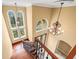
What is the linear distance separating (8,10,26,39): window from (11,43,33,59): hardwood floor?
243 millimetres

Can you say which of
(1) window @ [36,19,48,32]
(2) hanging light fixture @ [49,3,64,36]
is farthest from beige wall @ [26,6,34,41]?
(2) hanging light fixture @ [49,3,64,36]

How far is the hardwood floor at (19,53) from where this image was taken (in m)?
2.72

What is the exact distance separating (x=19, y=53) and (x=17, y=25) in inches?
29.7

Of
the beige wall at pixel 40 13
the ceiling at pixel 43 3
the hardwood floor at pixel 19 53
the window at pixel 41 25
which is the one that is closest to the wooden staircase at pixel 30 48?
the hardwood floor at pixel 19 53

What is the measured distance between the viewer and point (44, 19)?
11.6 feet

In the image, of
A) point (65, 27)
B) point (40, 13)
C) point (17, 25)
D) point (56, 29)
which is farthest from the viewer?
point (56, 29)

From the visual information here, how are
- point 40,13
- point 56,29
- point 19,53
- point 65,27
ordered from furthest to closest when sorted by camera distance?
point 56,29, point 65,27, point 40,13, point 19,53

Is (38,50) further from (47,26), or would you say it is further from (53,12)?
(53,12)

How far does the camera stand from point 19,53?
2961 mm

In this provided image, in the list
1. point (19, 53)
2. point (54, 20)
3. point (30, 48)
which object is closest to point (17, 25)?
point (19, 53)

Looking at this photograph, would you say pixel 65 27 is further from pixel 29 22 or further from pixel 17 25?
pixel 17 25

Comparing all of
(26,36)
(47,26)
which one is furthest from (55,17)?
(26,36)

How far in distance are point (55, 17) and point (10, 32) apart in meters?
2.00

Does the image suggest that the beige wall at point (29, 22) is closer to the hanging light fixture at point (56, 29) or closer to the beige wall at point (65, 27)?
the beige wall at point (65, 27)
